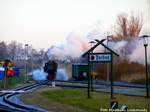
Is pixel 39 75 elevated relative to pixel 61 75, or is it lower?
elevated

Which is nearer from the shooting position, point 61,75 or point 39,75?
point 39,75

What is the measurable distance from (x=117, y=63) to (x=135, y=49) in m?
13.4

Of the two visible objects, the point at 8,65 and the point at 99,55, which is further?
the point at 8,65

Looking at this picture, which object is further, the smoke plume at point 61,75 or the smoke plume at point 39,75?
the smoke plume at point 61,75

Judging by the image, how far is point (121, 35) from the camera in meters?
76.2

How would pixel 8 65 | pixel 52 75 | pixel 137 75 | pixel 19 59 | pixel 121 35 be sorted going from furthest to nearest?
1. pixel 19 59
2. pixel 121 35
3. pixel 137 75
4. pixel 52 75
5. pixel 8 65

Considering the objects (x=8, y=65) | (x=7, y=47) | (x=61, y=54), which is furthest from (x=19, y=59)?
(x=8, y=65)

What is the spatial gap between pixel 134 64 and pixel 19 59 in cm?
8702

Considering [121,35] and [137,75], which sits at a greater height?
[121,35]

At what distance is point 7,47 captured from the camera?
148625 mm

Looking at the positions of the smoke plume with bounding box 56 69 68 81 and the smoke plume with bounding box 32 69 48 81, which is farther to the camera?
the smoke plume with bounding box 56 69 68 81

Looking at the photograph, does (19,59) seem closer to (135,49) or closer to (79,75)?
(79,75)

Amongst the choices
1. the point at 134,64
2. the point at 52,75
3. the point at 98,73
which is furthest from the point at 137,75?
the point at 52,75

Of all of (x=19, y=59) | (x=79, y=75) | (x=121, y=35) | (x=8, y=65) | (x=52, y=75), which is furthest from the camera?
(x=19, y=59)
